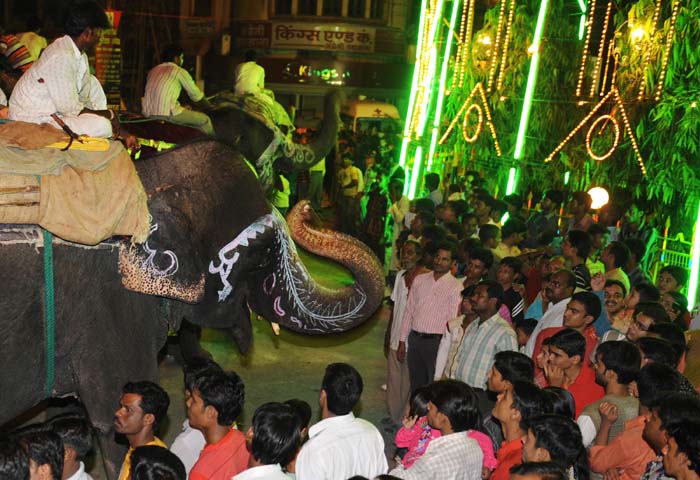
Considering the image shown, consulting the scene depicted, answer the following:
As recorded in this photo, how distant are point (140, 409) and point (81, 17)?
6.17 feet

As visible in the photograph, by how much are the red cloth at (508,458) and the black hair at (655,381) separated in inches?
25.7

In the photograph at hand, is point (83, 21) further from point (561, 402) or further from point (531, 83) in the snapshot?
point (531, 83)

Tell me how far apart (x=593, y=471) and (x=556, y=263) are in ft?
10.5

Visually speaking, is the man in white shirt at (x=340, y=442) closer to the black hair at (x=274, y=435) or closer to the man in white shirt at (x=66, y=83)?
the black hair at (x=274, y=435)

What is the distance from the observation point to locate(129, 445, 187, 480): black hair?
3439 millimetres

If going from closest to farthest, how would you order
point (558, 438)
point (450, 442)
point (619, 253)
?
1. point (558, 438)
2. point (450, 442)
3. point (619, 253)

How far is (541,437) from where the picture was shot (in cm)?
386

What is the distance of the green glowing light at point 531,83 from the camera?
39.9ft

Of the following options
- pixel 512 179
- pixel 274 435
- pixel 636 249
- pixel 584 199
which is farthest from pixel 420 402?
pixel 512 179

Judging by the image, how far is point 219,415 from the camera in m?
4.25

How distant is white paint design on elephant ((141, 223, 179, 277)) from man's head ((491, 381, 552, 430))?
1770 mm

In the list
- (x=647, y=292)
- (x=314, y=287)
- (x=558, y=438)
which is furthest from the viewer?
(x=647, y=292)

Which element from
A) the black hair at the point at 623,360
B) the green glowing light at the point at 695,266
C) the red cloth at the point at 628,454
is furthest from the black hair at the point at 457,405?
the green glowing light at the point at 695,266

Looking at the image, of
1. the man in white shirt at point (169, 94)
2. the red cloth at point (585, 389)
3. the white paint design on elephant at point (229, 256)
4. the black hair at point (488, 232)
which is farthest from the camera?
the black hair at point (488, 232)
